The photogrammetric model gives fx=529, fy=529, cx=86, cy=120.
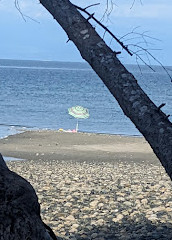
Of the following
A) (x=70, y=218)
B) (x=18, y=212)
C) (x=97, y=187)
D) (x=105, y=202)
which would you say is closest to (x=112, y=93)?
(x=18, y=212)

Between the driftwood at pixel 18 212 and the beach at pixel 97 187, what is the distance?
5075 millimetres

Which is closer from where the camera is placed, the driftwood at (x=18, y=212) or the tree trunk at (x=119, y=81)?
the driftwood at (x=18, y=212)

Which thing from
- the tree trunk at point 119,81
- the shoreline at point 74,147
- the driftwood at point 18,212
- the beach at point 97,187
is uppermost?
the tree trunk at point 119,81

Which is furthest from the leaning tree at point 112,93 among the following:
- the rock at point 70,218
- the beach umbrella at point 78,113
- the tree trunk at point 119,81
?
the beach umbrella at point 78,113

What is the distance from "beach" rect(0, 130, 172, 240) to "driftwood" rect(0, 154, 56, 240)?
5075mm

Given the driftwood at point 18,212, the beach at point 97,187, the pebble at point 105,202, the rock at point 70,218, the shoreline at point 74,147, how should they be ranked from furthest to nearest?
the shoreline at point 74,147
the rock at point 70,218
the beach at point 97,187
the pebble at point 105,202
the driftwood at point 18,212

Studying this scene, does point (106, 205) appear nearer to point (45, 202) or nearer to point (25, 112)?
point (45, 202)

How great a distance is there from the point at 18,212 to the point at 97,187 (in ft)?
32.5

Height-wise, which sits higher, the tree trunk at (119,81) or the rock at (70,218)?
the tree trunk at (119,81)

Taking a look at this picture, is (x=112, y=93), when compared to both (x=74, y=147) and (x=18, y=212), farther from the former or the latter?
(x=74, y=147)

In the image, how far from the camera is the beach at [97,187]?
8.60 meters

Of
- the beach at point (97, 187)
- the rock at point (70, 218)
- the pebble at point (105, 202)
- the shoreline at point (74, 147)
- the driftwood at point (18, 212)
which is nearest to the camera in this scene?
the driftwood at point (18, 212)

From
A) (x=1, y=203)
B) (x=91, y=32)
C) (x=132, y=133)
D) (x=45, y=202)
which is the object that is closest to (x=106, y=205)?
(x=45, y=202)

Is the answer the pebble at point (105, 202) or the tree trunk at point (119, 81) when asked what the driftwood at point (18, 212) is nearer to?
the tree trunk at point (119, 81)
